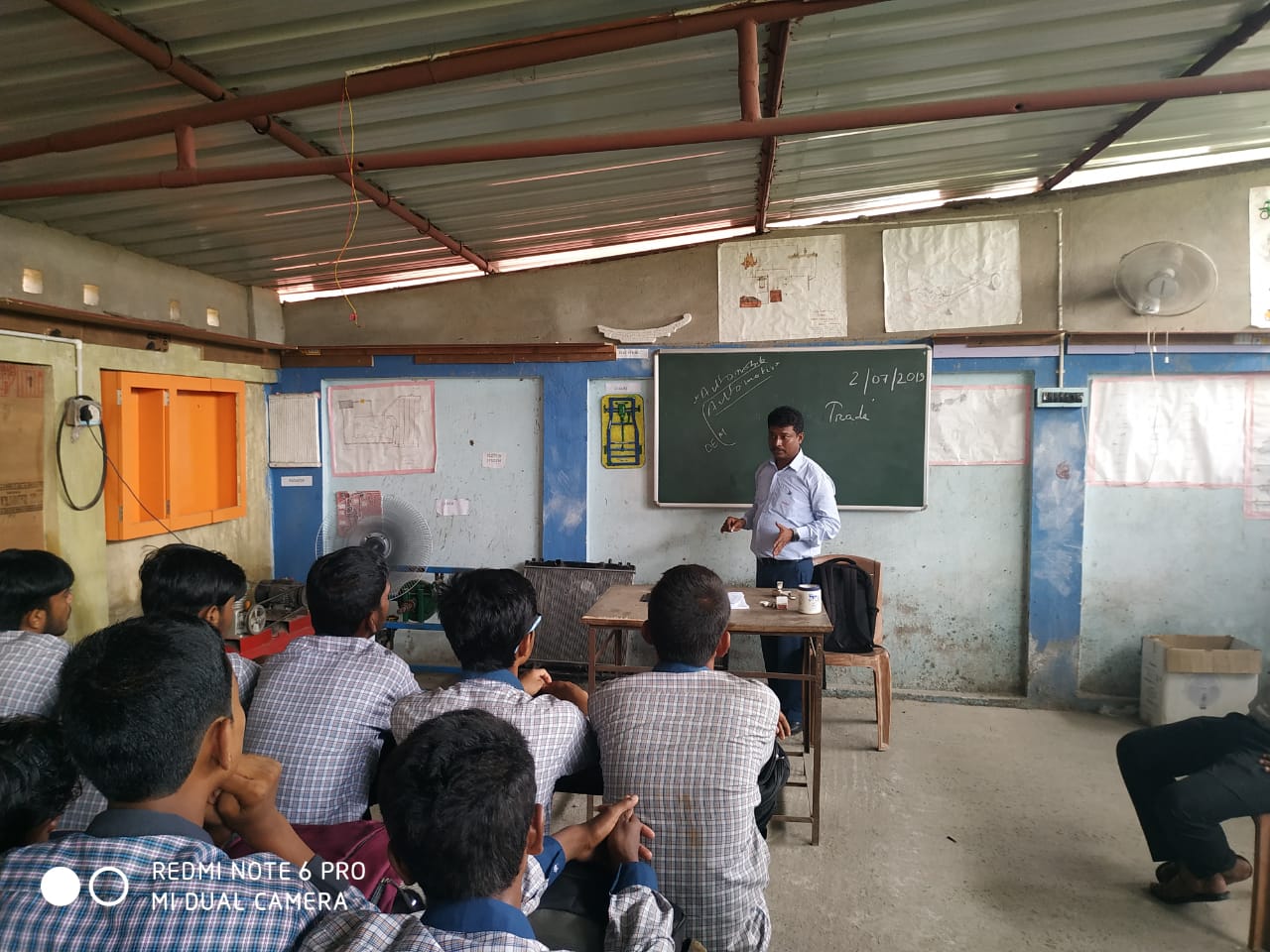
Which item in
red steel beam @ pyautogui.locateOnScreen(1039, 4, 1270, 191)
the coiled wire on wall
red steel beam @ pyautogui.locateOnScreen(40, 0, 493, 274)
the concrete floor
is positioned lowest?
the concrete floor

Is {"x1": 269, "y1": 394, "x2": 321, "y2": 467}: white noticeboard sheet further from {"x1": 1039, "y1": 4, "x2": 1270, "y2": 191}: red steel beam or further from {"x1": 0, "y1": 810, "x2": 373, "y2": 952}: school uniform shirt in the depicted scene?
{"x1": 1039, "y1": 4, "x2": 1270, "y2": 191}: red steel beam

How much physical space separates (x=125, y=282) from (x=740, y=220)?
133 inches

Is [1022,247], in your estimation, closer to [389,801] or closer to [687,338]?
[687,338]

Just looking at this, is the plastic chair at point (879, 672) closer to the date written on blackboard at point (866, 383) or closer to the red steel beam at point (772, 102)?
the date written on blackboard at point (866, 383)

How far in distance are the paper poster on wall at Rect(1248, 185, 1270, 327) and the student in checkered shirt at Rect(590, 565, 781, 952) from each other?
4268mm

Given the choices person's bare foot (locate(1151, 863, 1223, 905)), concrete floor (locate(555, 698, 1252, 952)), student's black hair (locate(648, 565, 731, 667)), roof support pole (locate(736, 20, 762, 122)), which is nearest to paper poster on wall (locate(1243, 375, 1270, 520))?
concrete floor (locate(555, 698, 1252, 952))

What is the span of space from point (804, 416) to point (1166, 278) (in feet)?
6.62

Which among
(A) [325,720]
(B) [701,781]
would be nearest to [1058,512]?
(B) [701,781]

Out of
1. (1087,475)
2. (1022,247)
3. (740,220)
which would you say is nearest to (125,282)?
(740,220)

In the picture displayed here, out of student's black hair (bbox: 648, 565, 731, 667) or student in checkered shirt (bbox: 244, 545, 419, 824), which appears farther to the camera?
student's black hair (bbox: 648, 565, 731, 667)

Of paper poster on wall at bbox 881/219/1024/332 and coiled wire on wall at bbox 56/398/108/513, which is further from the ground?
paper poster on wall at bbox 881/219/1024/332

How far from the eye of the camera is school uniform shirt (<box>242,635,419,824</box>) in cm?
157

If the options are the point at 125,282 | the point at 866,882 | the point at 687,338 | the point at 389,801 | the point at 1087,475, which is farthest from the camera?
the point at 687,338

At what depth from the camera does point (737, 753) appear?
1.50 metres
